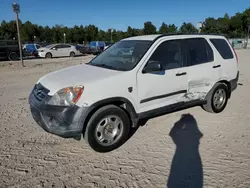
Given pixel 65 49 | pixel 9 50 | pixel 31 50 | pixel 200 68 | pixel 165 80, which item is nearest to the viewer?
pixel 165 80

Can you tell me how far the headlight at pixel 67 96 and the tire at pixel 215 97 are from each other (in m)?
3.08

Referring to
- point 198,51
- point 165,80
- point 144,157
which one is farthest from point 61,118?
point 198,51

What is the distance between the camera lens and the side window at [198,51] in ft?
15.0

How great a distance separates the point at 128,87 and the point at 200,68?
1.87 m

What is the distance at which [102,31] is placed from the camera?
71375 mm

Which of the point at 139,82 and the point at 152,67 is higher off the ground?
the point at 152,67

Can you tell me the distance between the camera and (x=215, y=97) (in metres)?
5.24

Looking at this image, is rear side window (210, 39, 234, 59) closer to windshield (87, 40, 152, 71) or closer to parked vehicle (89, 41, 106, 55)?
windshield (87, 40, 152, 71)

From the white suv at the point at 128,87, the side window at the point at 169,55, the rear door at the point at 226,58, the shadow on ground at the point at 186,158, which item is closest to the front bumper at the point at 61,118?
the white suv at the point at 128,87

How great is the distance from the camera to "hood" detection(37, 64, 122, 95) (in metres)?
3.39

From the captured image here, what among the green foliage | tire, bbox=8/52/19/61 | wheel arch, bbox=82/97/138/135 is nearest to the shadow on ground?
wheel arch, bbox=82/97/138/135

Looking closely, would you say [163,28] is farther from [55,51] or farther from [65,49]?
[55,51]

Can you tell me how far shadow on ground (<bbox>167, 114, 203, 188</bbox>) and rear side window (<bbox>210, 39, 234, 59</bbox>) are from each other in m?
1.78

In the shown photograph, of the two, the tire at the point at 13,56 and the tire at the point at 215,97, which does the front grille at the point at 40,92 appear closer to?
the tire at the point at 215,97
